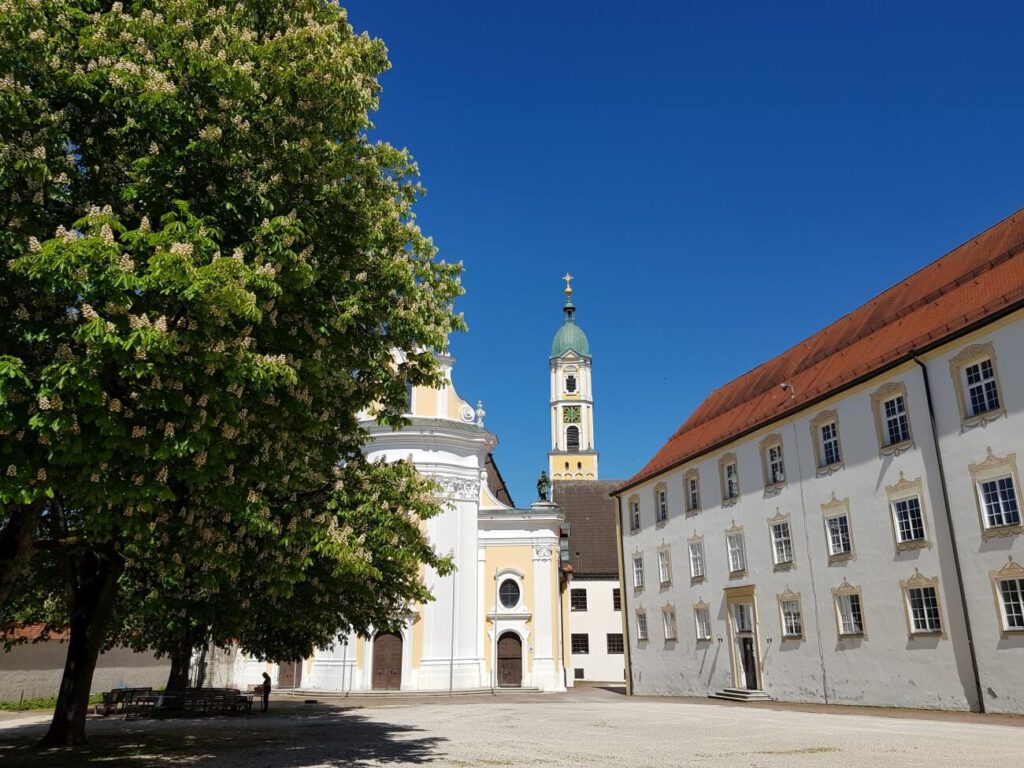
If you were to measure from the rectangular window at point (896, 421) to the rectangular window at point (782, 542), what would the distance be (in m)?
5.95

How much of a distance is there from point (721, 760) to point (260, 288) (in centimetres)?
1094

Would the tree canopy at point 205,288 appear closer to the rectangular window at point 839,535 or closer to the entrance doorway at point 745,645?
the rectangular window at point 839,535

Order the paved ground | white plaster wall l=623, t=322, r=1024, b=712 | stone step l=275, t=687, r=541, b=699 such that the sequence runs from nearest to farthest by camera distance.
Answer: the paved ground → white plaster wall l=623, t=322, r=1024, b=712 → stone step l=275, t=687, r=541, b=699

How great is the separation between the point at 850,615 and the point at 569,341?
83713 millimetres

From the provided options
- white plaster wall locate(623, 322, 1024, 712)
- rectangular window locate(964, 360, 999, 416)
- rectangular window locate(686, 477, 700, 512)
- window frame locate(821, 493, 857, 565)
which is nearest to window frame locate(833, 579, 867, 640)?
Answer: white plaster wall locate(623, 322, 1024, 712)

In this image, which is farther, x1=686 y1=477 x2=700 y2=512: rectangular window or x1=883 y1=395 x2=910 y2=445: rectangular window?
x1=686 y1=477 x2=700 y2=512: rectangular window

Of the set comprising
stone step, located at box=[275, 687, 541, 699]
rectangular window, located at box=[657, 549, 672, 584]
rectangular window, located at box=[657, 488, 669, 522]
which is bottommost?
stone step, located at box=[275, 687, 541, 699]

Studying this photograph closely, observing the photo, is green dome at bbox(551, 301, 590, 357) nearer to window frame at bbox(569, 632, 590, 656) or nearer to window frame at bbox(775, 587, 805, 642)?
window frame at bbox(569, 632, 590, 656)

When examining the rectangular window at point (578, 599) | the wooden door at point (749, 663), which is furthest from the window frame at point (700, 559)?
the rectangular window at point (578, 599)

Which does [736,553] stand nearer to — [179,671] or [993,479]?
[993,479]

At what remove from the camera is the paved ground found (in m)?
13.5

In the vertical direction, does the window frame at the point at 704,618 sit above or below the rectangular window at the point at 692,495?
below

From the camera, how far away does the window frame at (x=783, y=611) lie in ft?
91.6

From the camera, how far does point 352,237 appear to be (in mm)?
11859
